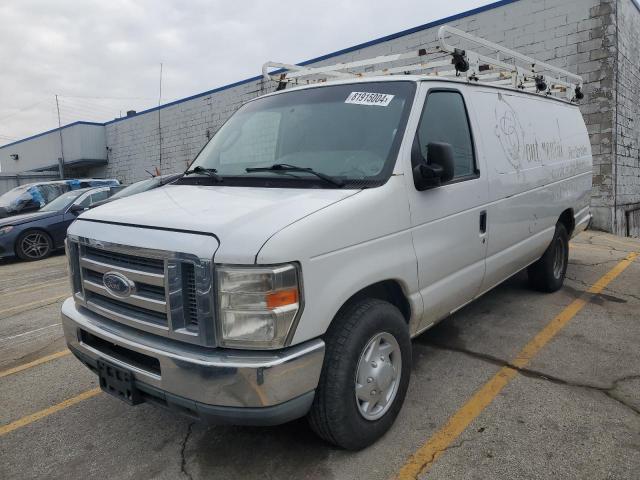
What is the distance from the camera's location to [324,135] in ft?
10.1

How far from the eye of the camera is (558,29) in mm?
10016

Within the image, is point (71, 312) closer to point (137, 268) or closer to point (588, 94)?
point (137, 268)

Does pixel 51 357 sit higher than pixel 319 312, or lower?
lower

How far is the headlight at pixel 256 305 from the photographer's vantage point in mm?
2062

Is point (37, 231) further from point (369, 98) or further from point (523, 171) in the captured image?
point (523, 171)

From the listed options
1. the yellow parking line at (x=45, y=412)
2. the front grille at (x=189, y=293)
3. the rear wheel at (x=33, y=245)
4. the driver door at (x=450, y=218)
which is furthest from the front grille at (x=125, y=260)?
the rear wheel at (x=33, y=245)

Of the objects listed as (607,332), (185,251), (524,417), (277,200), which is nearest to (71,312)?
(185,251)

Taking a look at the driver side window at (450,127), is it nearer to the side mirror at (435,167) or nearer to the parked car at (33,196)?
the side mirror at (435,167)

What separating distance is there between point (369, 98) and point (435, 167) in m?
0.68

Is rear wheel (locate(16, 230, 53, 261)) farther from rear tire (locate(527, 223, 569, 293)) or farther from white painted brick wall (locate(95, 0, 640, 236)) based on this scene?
rear tire (locate(527, 223, 569, 293))

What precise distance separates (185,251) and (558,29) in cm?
1066

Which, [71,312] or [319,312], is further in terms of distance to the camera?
[71,312]

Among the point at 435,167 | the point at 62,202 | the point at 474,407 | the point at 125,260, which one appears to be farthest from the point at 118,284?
the point at 62,202

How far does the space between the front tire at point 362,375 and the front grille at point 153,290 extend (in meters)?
0.64
